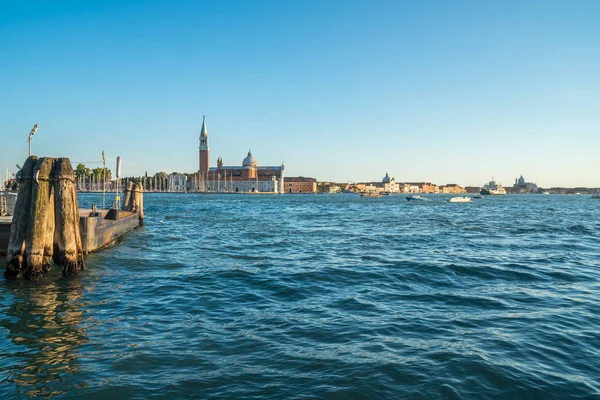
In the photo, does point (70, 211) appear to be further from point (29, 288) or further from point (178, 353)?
point (178, 353)

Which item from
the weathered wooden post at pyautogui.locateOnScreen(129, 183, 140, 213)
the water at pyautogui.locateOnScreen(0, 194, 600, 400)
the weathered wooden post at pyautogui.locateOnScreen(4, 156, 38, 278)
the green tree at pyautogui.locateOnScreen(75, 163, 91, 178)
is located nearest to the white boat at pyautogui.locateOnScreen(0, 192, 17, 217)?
the weathered wooden post at pyautogui.locateOnScreen(129, 183, 140, 213)

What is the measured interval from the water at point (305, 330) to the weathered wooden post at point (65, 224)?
1.57 feet

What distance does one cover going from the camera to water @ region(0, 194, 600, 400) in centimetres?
557

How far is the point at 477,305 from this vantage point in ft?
31.5

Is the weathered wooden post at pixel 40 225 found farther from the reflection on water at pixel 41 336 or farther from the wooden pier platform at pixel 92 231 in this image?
the wooden pier platform at pixel 92 231

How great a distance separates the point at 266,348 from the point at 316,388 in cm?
149

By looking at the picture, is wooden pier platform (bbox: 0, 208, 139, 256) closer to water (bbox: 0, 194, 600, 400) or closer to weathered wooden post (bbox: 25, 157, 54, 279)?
water (bbox: 0, 194, 600, 400)

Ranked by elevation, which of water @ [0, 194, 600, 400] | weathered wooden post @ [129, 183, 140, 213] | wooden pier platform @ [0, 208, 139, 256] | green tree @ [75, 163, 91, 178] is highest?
green tree @ [75, 163, 91, 178]

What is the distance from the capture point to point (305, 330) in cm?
764

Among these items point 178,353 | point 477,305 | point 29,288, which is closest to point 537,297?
point 477,305

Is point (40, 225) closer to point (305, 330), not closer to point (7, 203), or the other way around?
point (305, 330)

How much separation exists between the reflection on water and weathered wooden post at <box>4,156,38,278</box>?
48cm

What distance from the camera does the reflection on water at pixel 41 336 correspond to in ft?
18.5

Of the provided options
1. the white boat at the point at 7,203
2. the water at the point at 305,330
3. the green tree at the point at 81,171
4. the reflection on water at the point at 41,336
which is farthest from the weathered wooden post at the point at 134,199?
the green tree at the point at 81,171
